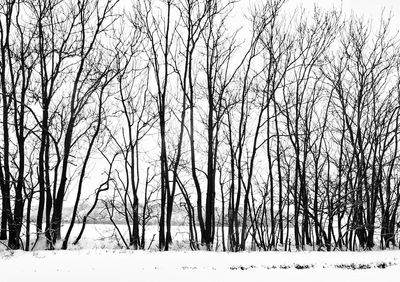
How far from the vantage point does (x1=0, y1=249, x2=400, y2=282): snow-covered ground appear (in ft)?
29.0

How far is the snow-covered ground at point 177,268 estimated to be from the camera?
883 cm

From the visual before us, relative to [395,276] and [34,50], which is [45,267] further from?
[34,50]

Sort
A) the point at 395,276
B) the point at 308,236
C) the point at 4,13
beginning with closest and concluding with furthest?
the point at 395,276 < the point at 4,13 < the point at 308,236

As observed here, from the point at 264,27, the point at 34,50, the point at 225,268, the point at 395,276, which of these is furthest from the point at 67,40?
the point at 395,276

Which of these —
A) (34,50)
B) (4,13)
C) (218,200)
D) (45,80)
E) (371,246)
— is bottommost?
(371,246)

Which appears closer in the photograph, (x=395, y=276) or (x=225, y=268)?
(x=395, y=276)

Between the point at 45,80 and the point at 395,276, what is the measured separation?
48.3ft

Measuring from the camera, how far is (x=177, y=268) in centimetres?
1055

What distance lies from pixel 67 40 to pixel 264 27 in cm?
959

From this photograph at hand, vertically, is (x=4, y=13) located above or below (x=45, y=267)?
above

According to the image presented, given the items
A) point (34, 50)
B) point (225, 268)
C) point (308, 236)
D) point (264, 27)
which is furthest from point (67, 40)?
point (308, 236)

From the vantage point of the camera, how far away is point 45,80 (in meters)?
17.2

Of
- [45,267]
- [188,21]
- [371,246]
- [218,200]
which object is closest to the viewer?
[45,267]

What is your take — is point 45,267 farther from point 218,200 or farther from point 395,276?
point 218,200
